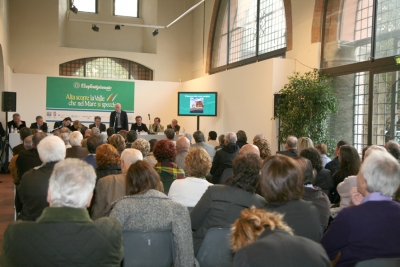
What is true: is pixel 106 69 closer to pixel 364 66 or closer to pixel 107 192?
pixel 364 66

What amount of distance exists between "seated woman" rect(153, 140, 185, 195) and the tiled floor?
2035mm

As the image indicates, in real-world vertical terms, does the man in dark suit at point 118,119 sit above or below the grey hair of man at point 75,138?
above

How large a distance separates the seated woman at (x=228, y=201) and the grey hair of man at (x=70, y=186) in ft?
3.46

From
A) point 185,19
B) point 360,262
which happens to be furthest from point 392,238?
point 185,19

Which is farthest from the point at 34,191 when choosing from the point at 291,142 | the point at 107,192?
the point at 291,142

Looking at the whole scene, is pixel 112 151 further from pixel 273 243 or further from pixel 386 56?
pixel 386 56

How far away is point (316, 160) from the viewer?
441 cm

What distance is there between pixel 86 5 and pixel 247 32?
21.4ft

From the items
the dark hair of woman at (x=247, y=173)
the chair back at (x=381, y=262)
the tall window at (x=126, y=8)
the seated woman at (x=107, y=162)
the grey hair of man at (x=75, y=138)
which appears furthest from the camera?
the tall window at (x=126, y=8)

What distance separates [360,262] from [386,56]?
6.64 metres

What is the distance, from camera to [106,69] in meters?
15.7

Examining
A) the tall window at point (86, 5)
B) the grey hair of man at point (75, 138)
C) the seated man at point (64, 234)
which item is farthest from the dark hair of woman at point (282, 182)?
the tall window at point (86, 5)

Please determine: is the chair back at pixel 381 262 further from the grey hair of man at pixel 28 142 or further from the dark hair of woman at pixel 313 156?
the grey hair of man at pixel 28 142

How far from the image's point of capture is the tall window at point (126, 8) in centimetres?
1633
